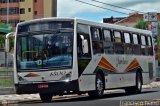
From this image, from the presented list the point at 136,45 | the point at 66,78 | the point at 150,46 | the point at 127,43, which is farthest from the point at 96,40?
the point at 150,46

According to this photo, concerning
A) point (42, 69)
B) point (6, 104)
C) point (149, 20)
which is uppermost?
point (149, 20)

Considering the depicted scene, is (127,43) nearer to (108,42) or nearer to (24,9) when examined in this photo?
(108,42)

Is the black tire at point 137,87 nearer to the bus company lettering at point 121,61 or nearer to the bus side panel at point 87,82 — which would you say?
the bus company lettering at point 121,61

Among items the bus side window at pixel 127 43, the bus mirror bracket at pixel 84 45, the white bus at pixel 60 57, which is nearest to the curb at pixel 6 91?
the white bus at pixel 60 57

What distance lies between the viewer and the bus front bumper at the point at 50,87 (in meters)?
21.4

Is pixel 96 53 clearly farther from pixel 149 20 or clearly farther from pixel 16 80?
pixel 149 20

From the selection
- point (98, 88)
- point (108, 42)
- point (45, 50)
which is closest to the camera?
point (45, 50)

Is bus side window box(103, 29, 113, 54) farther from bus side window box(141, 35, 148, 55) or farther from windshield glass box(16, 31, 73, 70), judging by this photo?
bus side window box(141, 35, 148, 55)

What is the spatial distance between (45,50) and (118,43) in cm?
553

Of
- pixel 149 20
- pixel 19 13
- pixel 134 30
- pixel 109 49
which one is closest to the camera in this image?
pixel 109 49

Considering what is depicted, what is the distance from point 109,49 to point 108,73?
113cm

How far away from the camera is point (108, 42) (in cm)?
2522

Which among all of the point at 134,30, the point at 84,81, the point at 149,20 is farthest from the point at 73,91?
the point at 149,20

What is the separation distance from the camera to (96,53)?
23781mm
